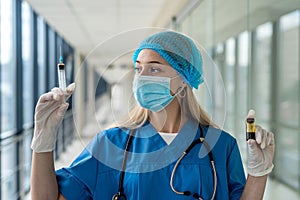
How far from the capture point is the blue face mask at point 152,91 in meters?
1.06

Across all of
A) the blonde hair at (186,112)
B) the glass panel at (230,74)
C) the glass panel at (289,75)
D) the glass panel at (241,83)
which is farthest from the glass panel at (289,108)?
the blonde hair at (186,112)

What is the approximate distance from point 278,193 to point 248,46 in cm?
139

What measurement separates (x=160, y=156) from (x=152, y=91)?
0.63 feet

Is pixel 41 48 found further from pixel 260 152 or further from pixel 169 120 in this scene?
pixel 260 152

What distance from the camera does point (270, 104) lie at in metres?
3.66

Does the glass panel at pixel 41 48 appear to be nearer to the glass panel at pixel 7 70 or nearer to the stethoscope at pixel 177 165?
the glass panel at pixel 7 70

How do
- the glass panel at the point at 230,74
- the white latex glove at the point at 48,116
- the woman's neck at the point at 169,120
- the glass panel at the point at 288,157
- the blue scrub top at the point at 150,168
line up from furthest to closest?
the glass panel at the point at 288,157 → the glass panel at the point at 230,74 → the woman's neck at the point at 169,120 → the blue scrub top at the point at 150,168 → the white latex glove at the point at 48,116

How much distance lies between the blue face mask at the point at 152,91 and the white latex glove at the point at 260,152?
0.24 metres

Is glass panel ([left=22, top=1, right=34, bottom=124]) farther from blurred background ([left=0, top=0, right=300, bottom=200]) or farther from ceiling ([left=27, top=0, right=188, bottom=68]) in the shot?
ceiling ([left=27, top=0, right=188, bottom=68])

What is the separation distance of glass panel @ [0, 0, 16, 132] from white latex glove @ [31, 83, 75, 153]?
2.24 metres

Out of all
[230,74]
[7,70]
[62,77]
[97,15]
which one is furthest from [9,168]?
[62,77]

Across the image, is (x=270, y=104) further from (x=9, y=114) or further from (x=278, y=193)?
(x=9, y=114)

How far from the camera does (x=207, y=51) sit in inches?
95.7

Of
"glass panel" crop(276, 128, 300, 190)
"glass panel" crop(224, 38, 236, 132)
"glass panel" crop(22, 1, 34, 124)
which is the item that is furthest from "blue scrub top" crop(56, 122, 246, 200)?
"glass panel" crop(22, 1, 34, 124)
